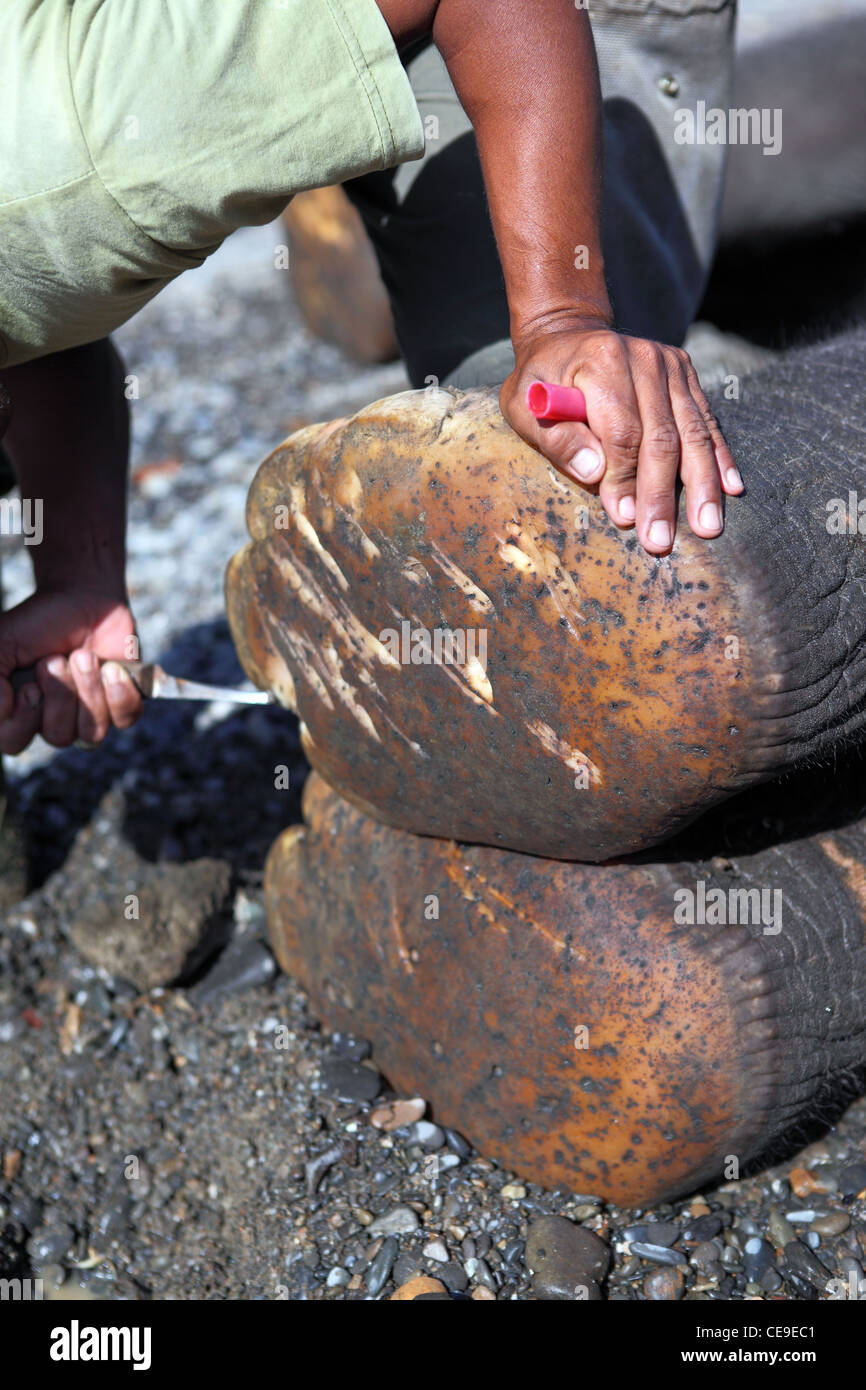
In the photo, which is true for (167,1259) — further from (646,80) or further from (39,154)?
(646,80)

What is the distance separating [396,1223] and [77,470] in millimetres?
1469

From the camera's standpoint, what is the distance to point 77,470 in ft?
7.60

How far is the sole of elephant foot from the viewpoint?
4.83ft

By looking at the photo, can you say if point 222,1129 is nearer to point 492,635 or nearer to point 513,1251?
point 513,1251

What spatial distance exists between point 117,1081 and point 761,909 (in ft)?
4.37

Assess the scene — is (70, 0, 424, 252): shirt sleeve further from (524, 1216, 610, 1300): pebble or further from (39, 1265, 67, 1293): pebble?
(39, 1265, 67, 1293): pebble

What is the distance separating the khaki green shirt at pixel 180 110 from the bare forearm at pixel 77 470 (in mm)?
715

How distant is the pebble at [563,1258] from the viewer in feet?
6.04

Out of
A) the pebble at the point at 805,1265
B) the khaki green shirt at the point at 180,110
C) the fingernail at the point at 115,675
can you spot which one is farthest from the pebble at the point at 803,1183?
the khaki green shirt at the point at 180,110

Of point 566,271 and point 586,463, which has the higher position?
point 566,271

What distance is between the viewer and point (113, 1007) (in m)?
2.55

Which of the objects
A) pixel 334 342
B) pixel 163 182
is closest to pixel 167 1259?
pixel 163 182

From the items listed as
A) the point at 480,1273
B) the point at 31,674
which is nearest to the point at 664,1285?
the point at 480,1273

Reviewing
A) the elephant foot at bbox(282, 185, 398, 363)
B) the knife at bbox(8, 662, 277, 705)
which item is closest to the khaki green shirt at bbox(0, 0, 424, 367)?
the knife at bbox(8, 662, 277, 705)
